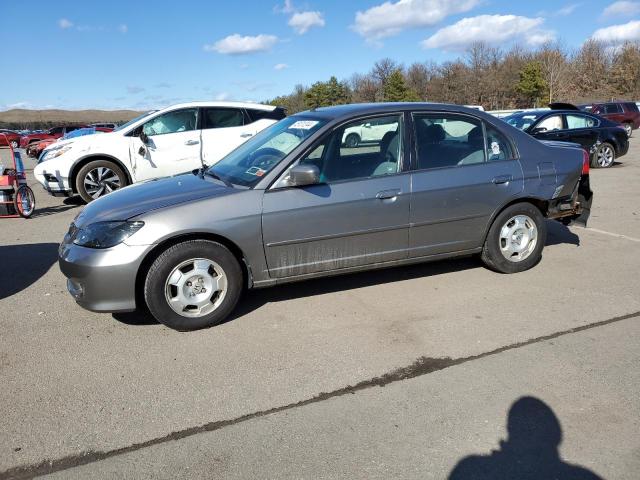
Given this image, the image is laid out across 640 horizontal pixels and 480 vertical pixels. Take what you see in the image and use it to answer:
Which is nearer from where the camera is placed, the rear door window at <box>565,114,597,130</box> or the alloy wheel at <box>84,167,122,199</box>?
the alloy wheel at <box>84,167,122,199</box>

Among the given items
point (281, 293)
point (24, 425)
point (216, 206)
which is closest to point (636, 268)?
point (281, 293)

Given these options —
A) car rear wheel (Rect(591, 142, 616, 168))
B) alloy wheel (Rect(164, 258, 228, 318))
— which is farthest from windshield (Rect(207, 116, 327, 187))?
car rear wheel (Rect(591, 142, 616, 168))

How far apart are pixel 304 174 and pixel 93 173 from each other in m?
6.46

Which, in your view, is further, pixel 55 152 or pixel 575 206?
pixel 55 152

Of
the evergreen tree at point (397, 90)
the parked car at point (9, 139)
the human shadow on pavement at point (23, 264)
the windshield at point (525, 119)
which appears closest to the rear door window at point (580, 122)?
the windshield at point (525, 119)

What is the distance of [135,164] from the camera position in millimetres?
9062

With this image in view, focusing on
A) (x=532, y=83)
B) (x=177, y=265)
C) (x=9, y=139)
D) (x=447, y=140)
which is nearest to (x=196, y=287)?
(x=177, y=265)

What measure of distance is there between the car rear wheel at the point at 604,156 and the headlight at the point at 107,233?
1313 centimetres

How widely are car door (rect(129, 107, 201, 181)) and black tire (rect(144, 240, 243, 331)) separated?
5652mm

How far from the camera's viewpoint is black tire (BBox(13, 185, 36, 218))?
8.30m

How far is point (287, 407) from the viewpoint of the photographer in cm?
296

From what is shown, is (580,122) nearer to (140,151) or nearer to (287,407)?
(140,151)

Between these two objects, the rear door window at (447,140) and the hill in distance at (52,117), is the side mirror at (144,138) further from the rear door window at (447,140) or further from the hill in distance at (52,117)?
the hill in distance at (52,117)

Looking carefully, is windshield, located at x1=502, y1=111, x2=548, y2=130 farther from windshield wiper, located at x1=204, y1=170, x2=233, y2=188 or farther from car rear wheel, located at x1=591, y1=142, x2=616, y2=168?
windshield wiper, located at x1=204, y1=170, x2=233, y2=188
